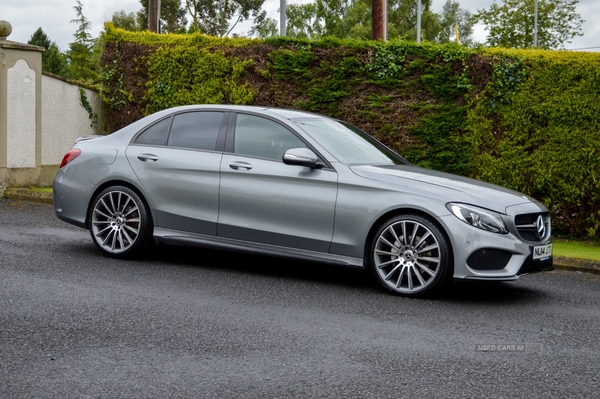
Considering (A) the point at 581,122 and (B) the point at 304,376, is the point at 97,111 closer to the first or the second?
(A) the point at 581,122

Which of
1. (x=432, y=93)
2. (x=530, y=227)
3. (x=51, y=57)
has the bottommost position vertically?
(x=530, y=227)

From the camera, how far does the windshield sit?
7770mm

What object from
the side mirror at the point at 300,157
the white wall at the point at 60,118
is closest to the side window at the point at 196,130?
the side mirror at the point at 300,157

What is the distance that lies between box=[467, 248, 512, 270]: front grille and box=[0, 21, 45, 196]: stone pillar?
32.0 feet

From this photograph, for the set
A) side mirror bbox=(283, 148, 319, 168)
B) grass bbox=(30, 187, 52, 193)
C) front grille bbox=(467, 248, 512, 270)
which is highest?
side mirror bbox=(283, 148, 319, 168)

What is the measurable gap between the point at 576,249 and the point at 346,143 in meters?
4.16

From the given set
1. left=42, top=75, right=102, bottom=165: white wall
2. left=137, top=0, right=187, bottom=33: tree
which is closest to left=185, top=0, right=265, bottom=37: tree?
left=137, top=0, right=187, bottom=33: tree

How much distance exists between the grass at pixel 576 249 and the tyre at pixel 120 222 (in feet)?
15.9

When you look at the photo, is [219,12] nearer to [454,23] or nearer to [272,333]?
[454,23]

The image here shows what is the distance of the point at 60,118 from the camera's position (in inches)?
606

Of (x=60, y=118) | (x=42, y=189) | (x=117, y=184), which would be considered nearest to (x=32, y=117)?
(x=60, y=118)

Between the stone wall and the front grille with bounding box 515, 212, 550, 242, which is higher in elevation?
the stone wall

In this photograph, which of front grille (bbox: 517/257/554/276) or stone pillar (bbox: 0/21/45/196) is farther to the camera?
stone pillar (bbox: 0/21/45/196)

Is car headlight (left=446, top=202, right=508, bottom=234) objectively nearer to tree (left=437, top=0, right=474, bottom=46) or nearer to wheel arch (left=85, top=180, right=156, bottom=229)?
wheel arch (left=85, top=180, right=156, bottom=229)
